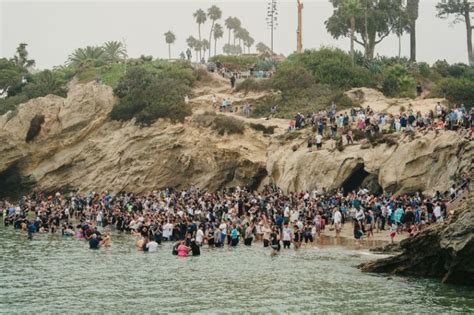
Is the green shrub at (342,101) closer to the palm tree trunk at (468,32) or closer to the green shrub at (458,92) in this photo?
the green shrub at (458,92)

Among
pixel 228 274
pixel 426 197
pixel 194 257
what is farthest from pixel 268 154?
pixel 228 274

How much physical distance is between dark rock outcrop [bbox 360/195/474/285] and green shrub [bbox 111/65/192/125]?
3665cm

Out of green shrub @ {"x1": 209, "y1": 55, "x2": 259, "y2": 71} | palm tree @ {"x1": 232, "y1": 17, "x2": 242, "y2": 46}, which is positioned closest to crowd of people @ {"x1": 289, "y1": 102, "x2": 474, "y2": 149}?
green shrub @ {"x1": 209, "y1": 55, "x2": 259, "y2": 71}

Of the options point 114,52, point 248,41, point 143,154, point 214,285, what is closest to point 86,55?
point 114,52

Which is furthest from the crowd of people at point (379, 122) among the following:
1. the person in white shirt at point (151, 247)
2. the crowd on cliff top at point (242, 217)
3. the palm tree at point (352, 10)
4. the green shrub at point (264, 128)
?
the palm tree at point (352, 10)

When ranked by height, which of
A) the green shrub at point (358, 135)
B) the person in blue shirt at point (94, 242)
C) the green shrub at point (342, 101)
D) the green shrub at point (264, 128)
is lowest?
the person in blue shirt at point (94, 242)

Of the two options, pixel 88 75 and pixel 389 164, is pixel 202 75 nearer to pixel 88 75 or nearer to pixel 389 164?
pixel 88 75

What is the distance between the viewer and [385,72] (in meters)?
77.2

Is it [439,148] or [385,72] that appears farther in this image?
[385,72]

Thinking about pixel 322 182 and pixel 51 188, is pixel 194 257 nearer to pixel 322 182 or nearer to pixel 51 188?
pixel 322 182

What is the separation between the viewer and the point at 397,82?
7469 centimetres

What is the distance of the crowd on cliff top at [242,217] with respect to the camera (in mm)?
40406

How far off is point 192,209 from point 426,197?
14.9 meters

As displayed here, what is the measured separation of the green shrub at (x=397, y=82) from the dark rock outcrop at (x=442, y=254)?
43669 millimetres
